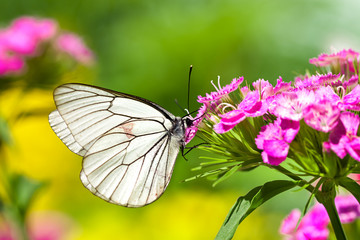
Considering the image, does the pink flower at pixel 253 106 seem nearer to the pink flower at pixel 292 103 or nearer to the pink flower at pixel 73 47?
the pink flower at pixel 292 103

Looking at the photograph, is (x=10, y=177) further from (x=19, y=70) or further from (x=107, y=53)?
(x=107, y=53)

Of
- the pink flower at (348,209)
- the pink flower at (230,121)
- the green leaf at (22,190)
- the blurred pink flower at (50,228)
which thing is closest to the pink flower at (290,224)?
the pink flower at (348,209)

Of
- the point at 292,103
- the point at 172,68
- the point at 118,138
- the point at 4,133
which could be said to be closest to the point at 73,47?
the point at 4,133

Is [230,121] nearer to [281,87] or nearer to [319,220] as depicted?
[281,87]

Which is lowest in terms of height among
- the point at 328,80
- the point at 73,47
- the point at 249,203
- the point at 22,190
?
the point at 22,190

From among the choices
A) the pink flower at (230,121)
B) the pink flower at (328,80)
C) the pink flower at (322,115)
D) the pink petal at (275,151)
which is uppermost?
the pink flower at (328,80)

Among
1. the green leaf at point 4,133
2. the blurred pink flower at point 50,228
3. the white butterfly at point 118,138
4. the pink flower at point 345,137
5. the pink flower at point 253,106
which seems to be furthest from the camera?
the blurred pink flower at point 50,228
